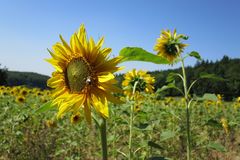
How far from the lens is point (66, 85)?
1430mm

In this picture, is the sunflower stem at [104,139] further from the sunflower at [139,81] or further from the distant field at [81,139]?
the distant field at [81,139]

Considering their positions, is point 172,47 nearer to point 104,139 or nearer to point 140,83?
point 140,83

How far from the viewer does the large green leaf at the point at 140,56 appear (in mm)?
1101

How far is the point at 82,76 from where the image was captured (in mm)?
1375

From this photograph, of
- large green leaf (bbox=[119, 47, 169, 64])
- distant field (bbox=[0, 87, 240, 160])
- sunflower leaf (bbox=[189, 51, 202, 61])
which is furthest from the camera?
distant field (bbox=[0, 87, 240, 160])

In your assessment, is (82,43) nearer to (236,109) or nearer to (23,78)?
(236,109)

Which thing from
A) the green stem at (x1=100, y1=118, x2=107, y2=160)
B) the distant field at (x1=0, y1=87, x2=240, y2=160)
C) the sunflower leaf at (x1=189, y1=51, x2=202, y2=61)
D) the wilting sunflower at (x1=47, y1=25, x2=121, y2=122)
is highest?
the sunflower leaf at (x1=189, y1=51, x2=202, y2=61)

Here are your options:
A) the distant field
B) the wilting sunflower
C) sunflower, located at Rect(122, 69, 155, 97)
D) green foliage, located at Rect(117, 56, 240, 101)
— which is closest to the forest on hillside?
green foliage, located at Rect(117, 56, 240, 101)

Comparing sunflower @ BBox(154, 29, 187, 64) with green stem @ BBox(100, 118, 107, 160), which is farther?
sunflower @ BBox(154, 29, 187, 64)

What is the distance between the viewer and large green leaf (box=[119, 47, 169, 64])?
1.10 meters

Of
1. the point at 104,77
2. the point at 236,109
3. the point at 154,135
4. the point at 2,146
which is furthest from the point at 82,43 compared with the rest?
the point at 236,109

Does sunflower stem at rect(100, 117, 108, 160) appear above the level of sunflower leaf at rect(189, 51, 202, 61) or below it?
below

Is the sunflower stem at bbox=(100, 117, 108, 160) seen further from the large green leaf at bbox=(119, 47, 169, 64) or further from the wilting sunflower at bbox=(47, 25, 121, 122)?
the large green leaf at bbox=(119, 47, 169, 64)

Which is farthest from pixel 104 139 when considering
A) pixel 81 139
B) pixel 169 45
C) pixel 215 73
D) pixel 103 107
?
pixel 215 73
